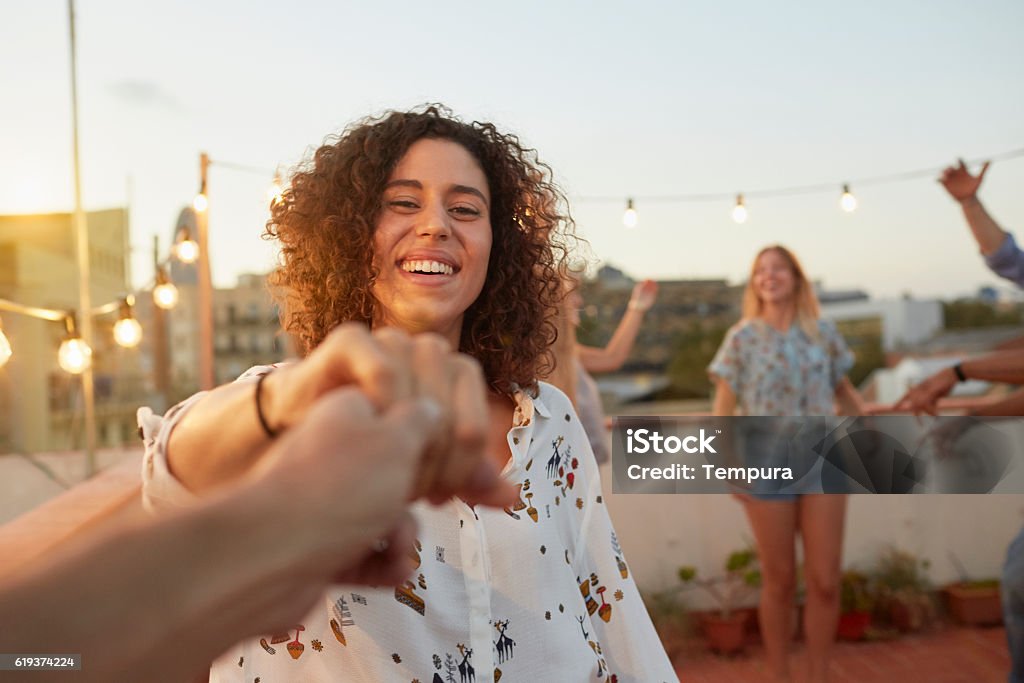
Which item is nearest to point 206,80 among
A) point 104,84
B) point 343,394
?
point 104,84

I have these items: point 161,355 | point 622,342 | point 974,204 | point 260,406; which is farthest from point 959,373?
point 161,355

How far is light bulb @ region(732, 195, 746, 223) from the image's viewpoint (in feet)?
14.5

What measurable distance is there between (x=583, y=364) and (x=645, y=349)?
41.9 meters

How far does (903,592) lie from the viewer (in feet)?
10.5

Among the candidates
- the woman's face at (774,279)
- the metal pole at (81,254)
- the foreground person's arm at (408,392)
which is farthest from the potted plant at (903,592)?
the metal pole at (81,254)

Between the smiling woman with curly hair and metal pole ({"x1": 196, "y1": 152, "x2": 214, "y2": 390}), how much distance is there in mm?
3011

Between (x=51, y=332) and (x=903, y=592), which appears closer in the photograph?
(x=903, y=592)

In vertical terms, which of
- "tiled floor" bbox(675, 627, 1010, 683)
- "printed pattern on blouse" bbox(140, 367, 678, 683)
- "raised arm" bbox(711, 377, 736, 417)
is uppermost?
"printed pattern on blouse" bbox(140, 367, 678, 683)

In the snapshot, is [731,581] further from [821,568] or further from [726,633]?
[821,568]

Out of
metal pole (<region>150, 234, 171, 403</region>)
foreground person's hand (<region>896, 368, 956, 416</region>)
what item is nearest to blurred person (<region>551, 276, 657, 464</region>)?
foreground person's hand (<region>896, 368, 956, 416</region>)

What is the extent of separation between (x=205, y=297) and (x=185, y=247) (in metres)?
0.32

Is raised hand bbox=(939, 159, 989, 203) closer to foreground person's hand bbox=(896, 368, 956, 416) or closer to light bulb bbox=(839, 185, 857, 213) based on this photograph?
foreground person's hand bbox=(896, 368, 956, 416)

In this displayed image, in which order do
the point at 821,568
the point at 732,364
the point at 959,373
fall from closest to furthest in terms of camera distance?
the point at 959,373, the point at 821,568, the point at 732,364

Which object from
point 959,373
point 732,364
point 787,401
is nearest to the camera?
point 959,373
